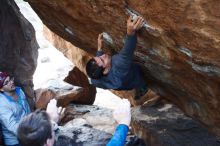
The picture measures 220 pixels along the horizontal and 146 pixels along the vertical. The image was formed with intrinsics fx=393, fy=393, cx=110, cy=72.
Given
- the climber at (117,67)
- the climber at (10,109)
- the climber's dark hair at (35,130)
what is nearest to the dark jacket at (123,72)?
the climber at (117,67)

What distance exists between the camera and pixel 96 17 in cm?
561

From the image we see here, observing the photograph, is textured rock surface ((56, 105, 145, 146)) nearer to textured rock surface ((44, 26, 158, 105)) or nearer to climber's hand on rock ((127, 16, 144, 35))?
textured rock surface ((44, 26, 158, 105))

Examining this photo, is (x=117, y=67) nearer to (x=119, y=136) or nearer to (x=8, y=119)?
(x=8, y=119)

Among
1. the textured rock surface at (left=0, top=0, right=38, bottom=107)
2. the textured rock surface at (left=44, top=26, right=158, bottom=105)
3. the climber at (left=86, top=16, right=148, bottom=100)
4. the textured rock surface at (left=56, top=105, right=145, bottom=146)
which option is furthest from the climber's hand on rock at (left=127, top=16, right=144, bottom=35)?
the textured rock surface at (left=44, top=26, right=158, bottom=105)

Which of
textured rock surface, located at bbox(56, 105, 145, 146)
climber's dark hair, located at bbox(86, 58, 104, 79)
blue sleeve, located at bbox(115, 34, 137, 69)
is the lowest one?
textured rock surface, located at bbox(56, 105, 145, 146)

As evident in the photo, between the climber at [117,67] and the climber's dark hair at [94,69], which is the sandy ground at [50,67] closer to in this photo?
the climber at [117,67]

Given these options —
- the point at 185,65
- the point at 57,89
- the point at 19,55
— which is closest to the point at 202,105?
the point at 185,65

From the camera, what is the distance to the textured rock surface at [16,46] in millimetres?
8070

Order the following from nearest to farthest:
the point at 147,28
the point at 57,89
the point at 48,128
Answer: the point at 48,128 < the point at 147,28 < the point at 57,89

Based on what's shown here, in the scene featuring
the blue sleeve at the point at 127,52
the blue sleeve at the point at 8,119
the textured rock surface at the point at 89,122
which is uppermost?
the blue sleeve at the point at 127,52

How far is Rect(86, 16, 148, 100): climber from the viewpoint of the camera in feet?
16.7

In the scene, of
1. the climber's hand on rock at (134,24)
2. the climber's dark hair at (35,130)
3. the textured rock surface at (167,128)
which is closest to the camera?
the climber's dark hair at (35,130)

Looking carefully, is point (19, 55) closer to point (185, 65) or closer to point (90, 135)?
point (90, 135)

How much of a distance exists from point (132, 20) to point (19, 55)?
4.25 meters
